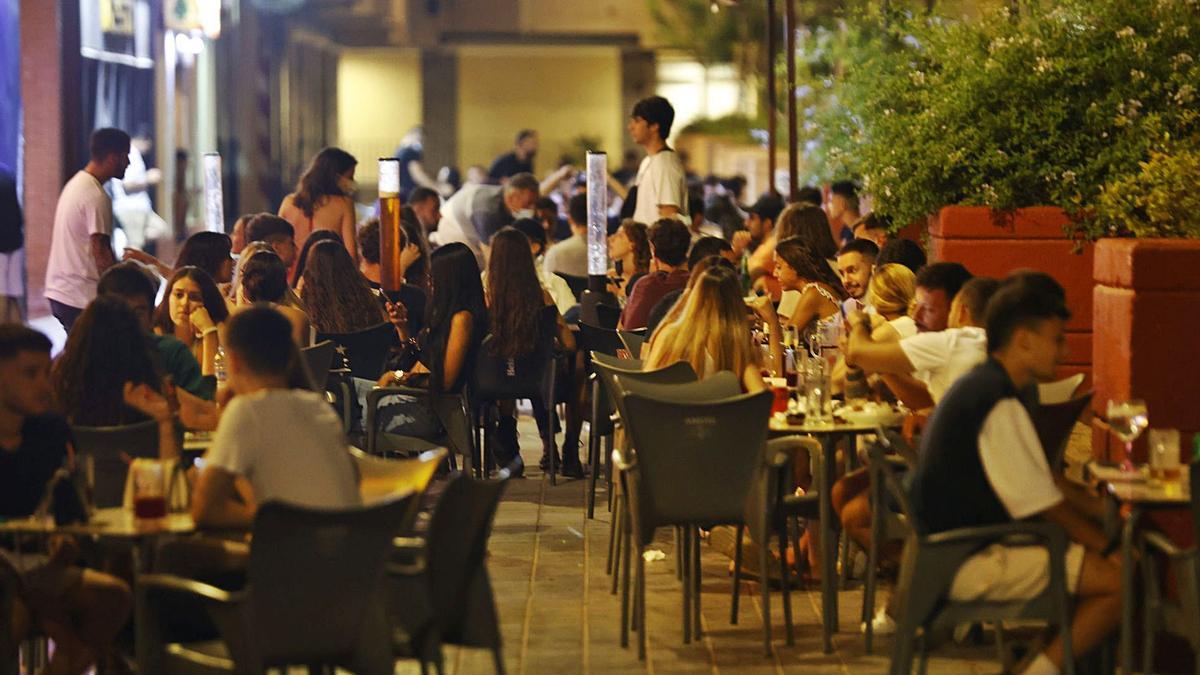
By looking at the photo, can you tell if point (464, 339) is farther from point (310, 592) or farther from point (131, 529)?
point (310, 592)

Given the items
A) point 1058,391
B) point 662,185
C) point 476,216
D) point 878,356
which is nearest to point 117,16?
point 476,216

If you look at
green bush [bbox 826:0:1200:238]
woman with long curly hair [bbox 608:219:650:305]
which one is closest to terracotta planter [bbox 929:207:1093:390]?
green bush [bbox 826:0:1200:238]

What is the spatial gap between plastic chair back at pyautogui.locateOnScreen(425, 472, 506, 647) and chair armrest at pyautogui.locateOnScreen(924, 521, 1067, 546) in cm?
129

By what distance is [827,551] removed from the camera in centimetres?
704

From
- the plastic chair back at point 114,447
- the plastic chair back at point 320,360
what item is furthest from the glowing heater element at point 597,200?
the plastic chair back at point 114,447

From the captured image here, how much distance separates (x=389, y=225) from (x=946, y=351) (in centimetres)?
435

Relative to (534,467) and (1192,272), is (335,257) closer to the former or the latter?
(534,467)

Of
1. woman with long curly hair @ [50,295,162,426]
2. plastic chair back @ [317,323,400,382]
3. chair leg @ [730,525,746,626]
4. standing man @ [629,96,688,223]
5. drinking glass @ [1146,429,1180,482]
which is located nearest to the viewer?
drinking glass @ [1146,429,1180,482]

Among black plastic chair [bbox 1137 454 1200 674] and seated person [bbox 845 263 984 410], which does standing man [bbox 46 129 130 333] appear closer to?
seated person [bbox 845 263 984 410]

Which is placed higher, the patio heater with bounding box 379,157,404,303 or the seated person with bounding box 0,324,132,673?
the patio heater with bounding box 379,157,404,303

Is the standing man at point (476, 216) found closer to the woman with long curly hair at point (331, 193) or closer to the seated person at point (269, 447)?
the woman with long curly hair at point (331, 193)

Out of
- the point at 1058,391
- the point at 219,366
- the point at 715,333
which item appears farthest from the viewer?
the point at 219,366

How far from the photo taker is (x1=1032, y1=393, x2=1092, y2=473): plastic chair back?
6.54 metres

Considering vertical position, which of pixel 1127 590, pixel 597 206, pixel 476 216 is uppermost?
pixel 597 206
